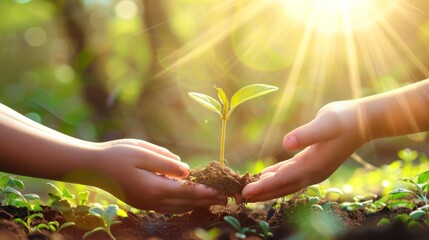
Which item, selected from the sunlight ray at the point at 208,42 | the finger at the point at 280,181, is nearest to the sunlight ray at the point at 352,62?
the sunlight ray at the point at 208,42

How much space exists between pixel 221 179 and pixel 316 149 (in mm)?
374

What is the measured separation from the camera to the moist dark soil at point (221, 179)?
179 centimetres

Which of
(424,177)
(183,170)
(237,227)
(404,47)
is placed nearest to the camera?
(237,227)

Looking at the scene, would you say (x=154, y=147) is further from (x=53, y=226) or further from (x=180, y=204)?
(x=53, y=226)

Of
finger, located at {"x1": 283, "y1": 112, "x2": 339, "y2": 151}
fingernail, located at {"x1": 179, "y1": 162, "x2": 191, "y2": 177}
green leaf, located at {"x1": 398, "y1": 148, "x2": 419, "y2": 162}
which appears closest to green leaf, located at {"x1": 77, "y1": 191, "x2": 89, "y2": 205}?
fingernail, located at {"x1": 179, "y1": 162, "x2": 191, "y2": 177}

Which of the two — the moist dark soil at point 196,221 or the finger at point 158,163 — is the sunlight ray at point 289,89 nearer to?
the moist dark soil at point 196,221

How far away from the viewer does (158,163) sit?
1775 mm

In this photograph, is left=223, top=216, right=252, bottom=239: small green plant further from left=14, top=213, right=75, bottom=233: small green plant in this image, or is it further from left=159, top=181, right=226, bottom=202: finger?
left=14, top=213, right=75, bottom=233: small green plant

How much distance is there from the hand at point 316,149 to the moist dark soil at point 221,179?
0.14ft

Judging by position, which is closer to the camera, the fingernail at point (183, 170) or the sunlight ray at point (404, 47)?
the fingernail at point (183, 170)

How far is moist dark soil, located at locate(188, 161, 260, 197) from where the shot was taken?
1.79 metres

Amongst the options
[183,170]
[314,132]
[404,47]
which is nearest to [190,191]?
[183,170]

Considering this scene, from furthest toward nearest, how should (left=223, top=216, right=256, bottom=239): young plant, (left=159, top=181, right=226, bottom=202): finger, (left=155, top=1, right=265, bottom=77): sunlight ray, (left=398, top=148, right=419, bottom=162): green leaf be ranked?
1. (left=155, top=1, right=265, bottom=77): sunlight ray
2. (left=398, top=148, right=419, bottom=162): green leaf
3. (left=159, top=181, right=226, bottom=202): finger
4. (left=223, top=216, right=256, bottom=239): young plant

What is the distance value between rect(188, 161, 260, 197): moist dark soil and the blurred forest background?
3.68 m
